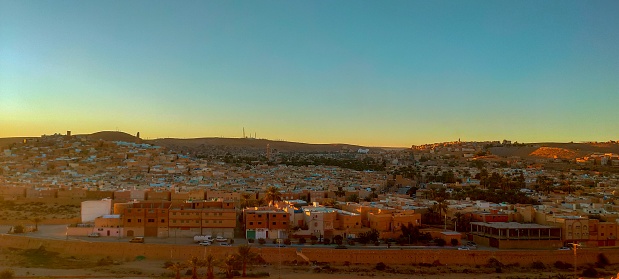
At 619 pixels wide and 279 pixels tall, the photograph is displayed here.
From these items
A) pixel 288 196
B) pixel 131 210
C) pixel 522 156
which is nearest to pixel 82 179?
pixel 288 196

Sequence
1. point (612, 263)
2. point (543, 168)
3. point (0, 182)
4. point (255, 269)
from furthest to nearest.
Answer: point (543, 168)
point (0, 182)
point (612, 263)
point (255, 269)

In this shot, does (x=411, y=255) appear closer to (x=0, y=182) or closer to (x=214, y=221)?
(x=214, y=221)

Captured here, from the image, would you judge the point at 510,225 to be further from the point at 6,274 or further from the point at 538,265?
Answer: the point at 6,274

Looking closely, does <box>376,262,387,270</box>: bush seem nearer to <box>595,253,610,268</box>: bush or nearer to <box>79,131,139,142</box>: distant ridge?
<box>595,253,610,268</box>: bush

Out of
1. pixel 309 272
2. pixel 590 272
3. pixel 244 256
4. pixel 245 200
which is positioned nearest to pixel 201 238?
pixel 244 256

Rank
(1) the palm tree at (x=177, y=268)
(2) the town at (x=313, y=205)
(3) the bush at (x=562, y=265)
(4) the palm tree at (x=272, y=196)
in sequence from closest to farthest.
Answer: (1) the palm tree at (x=177, y=268)
(3) the bush at (x=562, y=265)
(2) the town at (x=313, y=205)
(4) the palm tree at (x=272, y=196)

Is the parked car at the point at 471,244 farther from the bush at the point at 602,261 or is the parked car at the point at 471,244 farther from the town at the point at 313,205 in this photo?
the bush at the point at 602,261

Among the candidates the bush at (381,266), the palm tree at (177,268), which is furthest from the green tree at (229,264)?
the bush at (381,266)
